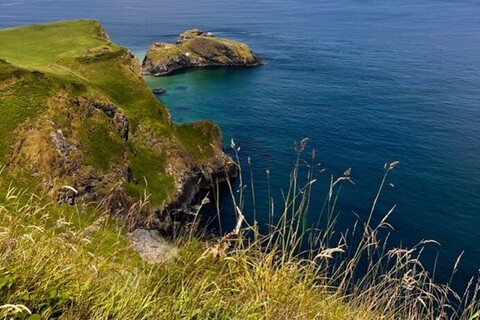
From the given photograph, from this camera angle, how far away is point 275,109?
89.5 metres

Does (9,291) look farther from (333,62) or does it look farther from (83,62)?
(333,62)

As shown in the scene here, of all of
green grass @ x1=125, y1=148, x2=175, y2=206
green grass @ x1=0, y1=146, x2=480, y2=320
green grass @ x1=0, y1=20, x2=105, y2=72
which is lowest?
green grass @ x1=125, y1=148, x2=175, y2=206

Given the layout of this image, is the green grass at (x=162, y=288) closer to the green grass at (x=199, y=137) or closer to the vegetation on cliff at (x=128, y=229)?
the vegetation on cliff at (x=128, y=229)

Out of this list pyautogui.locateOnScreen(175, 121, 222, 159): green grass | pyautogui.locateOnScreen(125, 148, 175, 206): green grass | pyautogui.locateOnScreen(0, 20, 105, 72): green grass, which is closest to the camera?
pyautogui.locateOnScreen(125, 148, 175, 206): green grass

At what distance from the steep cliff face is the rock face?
1838 inches

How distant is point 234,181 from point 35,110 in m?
31.2

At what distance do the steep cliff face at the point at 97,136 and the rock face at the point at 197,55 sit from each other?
4669 centimetres

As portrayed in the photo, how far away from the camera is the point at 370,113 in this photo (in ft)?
281

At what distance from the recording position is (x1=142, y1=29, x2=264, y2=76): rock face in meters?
121

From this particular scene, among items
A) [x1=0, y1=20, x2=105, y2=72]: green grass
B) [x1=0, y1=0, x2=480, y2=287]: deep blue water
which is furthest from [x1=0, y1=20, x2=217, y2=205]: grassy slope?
[x1=0, y1=0, x2=480, y2=287]: deep blue water

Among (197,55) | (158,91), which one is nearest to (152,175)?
(158,91)

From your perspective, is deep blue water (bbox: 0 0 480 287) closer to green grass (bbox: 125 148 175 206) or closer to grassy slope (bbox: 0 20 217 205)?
→ green grass (bbox: 125 148 175 206)

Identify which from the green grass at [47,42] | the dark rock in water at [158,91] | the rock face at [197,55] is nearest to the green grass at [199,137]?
the green grass at [47,42]

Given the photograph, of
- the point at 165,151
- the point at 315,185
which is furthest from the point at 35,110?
the point at 315,185
